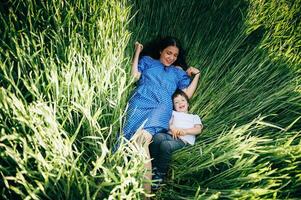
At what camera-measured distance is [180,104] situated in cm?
143

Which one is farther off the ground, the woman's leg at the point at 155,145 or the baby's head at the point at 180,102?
the baby's head at the point at 180,102

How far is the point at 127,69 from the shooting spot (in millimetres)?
1360

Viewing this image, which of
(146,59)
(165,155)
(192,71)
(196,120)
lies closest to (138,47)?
(146,59)

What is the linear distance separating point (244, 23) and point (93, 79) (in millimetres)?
889

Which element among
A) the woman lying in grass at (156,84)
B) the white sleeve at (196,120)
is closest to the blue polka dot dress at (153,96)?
the woman lying in grass at (156,84)

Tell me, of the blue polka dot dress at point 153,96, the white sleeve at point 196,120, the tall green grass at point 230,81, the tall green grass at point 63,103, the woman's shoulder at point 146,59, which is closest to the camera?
the tall green grass at point 63,103

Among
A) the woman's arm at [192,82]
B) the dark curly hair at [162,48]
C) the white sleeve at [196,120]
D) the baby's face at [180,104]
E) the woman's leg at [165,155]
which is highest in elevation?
the dark curly hair at [162,48]

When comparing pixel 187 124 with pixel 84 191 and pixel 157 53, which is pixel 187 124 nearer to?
pixel 157 53

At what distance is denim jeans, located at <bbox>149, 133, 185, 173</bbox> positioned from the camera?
119 cm

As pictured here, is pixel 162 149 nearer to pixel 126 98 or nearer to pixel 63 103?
pixel 126 98

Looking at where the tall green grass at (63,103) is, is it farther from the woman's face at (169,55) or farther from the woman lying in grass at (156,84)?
the woman's face at (169,55)

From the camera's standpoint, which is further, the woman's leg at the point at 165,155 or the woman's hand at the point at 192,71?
the woman's hand at the point at 192,71

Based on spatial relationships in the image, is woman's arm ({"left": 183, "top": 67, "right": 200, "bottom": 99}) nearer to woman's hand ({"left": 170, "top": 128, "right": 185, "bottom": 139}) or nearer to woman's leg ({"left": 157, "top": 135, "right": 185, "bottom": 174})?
woman's hand ({"left": 170, "top": 128, "right": 185, "bottom": 139})

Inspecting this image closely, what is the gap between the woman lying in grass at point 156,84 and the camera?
1281 mm
